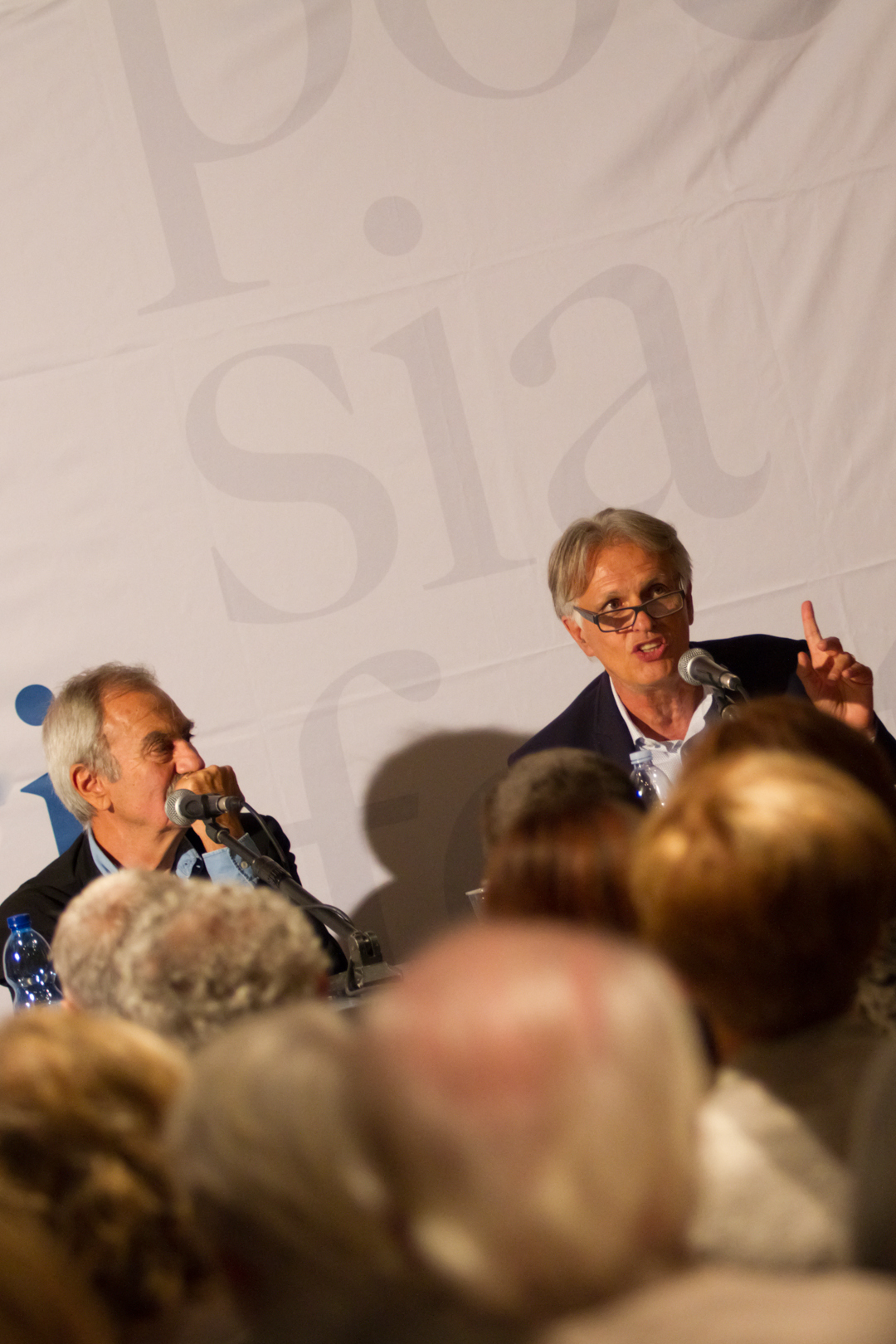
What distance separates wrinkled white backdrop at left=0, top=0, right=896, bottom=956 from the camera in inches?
119

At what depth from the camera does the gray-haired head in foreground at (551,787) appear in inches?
54.0

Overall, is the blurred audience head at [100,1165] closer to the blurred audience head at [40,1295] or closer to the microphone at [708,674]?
the blurred audience head at [40,1295]

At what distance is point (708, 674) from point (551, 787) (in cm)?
86

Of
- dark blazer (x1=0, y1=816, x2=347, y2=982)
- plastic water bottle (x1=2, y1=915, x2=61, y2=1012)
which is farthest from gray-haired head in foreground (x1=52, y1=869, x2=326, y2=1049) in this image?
dark blazer (x1=0, y1=816, x2=347, y2=982)

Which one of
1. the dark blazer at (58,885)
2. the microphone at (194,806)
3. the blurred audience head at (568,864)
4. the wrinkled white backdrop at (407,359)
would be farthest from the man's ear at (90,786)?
the blurred audience head at (568,864)

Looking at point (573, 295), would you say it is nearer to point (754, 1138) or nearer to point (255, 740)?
point (255, 740)

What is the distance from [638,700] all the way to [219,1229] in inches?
87.0

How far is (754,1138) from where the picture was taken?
0.91m

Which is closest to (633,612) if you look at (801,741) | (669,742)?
(669,742)

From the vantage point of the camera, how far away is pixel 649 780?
7.83 feet

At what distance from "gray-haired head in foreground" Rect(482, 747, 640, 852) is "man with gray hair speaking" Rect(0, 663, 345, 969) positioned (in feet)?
4.33

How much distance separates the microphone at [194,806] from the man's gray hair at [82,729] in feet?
1.49

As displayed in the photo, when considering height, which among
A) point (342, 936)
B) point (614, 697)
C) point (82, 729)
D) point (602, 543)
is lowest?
point (342, 936)

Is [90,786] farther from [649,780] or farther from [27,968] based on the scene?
[649,780]
